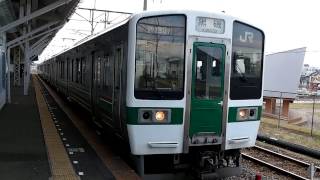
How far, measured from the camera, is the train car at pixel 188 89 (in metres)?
6.54

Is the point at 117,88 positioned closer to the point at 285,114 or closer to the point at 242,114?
the point at 242,114

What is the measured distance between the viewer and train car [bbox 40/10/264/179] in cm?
654

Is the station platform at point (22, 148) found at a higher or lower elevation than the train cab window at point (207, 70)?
lower

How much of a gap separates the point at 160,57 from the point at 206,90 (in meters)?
0.86

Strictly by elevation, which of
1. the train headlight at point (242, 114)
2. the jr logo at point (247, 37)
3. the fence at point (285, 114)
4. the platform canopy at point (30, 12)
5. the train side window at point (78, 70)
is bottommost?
the fence at point (285, 114)

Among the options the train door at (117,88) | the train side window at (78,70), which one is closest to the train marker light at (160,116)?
the train door at (117,88)

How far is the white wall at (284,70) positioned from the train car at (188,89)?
18.5m

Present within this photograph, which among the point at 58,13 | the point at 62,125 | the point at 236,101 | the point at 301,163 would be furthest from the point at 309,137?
the point at 58,13

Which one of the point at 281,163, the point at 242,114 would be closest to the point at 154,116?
the point at 242,114

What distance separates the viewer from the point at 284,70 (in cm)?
2708

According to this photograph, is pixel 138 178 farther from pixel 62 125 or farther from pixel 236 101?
pixel 62 125

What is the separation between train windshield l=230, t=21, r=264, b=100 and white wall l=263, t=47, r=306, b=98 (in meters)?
18.3

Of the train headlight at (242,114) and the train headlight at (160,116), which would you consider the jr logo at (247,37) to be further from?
the train headlight at (160,116)

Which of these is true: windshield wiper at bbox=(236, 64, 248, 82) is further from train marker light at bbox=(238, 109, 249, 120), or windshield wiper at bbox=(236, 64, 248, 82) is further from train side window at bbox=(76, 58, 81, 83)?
train side window at bbox=(76, 58, 81, 83)
